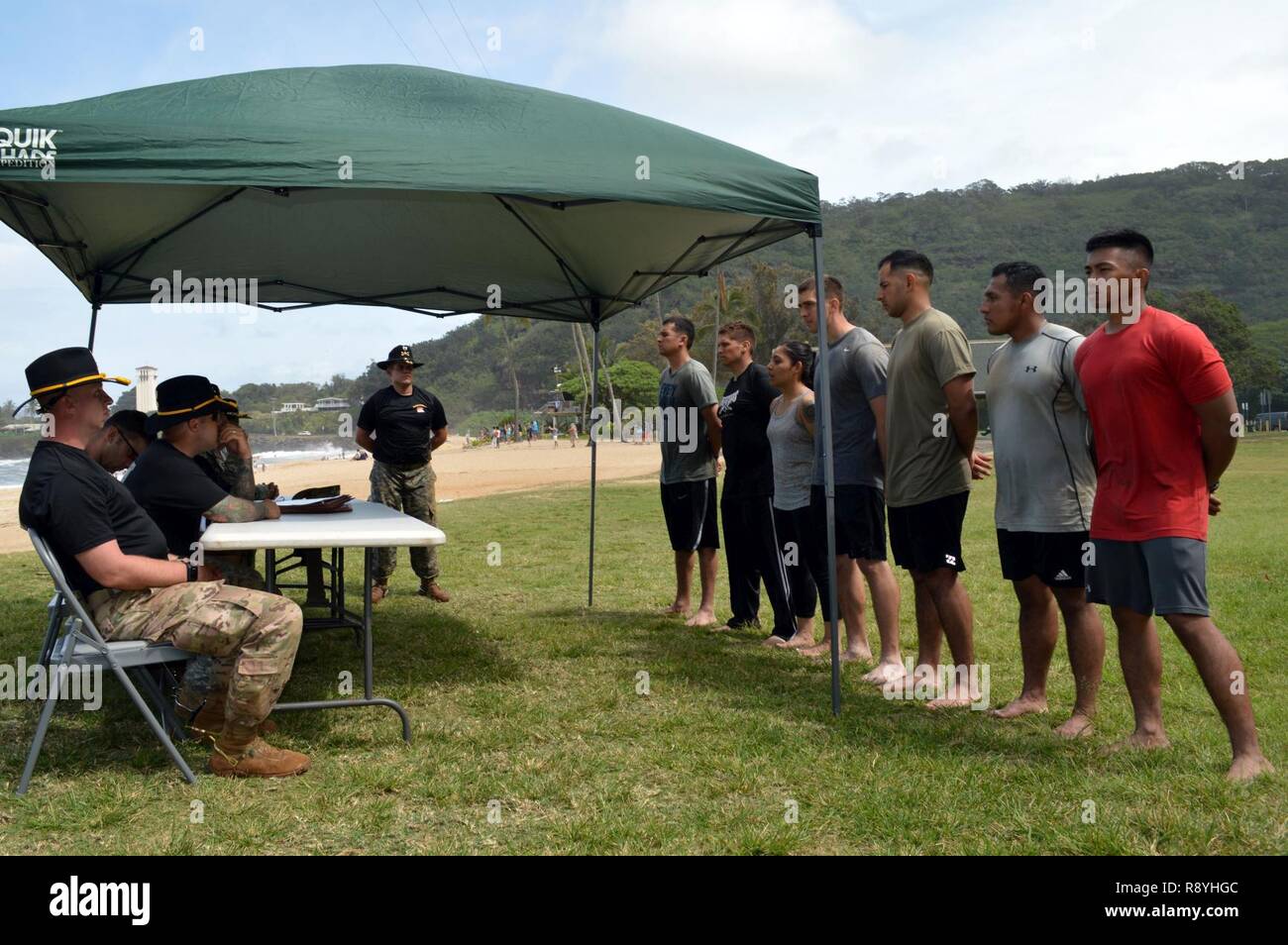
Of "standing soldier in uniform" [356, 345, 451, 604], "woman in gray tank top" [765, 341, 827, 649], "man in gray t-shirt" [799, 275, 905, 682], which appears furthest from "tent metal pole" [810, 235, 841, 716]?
"standing soldier in uniform" [356, 345, 451, 604]

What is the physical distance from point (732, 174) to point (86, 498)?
3.00 m

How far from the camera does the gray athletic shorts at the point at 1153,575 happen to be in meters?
3.56

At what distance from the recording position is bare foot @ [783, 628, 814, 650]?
6.14 meters

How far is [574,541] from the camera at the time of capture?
12.0 m

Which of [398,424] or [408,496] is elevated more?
[398,424]

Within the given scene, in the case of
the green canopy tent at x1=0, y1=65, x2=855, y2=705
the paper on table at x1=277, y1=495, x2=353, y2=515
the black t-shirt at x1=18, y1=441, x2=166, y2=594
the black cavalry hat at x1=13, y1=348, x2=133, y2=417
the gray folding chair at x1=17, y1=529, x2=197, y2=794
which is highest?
the green canopy tent at x1=0, y1=65, x2=855, y2=705

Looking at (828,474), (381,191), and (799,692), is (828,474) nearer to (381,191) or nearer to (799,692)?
(799,692)

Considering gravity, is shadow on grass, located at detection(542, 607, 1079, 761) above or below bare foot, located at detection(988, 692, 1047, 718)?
below

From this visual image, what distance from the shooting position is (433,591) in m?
7.98

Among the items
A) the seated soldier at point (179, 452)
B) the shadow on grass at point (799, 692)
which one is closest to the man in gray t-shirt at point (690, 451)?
the shadow on grass at point (799, 692)

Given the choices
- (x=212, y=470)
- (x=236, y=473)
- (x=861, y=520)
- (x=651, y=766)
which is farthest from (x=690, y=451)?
(x=651, y=766)

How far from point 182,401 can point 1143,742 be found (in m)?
4.10

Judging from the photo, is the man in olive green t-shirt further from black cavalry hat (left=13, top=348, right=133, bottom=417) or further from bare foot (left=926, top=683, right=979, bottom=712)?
black cavalry hat (left=13, top=348, right=133, bottom=417)

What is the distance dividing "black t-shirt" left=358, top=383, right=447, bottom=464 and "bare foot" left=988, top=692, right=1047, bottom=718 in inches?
191
